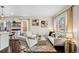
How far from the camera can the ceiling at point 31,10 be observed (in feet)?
6.00

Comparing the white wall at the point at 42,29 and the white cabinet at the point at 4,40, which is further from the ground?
the white wall at the point at 42,29

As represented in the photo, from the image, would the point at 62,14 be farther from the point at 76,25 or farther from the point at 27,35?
the point at 27,35

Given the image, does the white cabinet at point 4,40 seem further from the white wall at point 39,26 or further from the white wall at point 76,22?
the white wall at point 76,22

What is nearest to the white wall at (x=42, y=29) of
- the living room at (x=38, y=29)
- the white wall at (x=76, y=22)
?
the living room at (x=38, y=29)

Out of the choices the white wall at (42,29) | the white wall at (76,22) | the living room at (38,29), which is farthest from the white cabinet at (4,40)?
the white wall at (76,22)

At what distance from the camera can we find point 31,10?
1888 mm

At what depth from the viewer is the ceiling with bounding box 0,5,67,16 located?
1827mm

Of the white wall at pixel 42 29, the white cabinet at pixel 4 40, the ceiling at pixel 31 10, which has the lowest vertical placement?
the white cabinet at pixel 4 40

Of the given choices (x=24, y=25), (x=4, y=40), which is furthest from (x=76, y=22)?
(x=4, y=40)

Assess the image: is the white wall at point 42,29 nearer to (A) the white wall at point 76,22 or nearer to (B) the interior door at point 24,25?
(B) the interior door at point 24,25

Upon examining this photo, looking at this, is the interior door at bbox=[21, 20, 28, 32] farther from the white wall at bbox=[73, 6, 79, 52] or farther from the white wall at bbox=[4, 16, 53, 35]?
the white wall at bbox=[73, 6, 79, 52]

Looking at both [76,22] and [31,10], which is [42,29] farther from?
[76,22]
